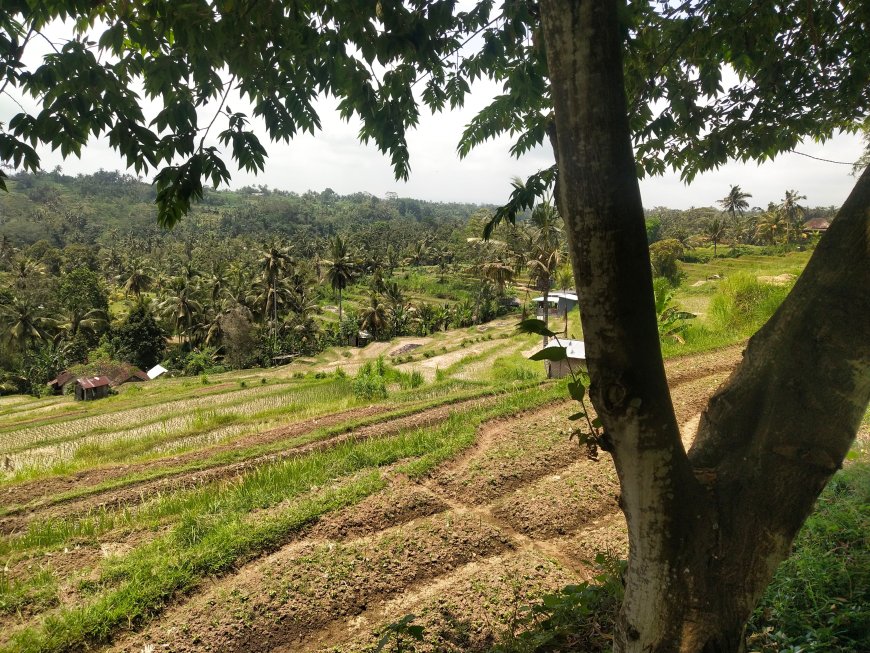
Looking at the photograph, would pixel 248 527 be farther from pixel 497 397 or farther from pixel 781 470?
pixel 497 397

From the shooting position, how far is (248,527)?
585cm

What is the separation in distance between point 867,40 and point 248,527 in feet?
24.2

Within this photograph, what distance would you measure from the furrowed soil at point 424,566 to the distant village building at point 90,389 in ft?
98.3

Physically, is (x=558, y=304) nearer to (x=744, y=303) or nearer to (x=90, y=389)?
(x=744, y=303)

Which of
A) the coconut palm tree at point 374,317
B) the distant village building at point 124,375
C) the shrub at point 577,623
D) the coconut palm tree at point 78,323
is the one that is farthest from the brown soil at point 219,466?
the coconut palm tree at point 78,323

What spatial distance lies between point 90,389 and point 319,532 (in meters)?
30.6

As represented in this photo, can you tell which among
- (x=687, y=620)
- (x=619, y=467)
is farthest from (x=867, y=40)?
(x=687, y=620)

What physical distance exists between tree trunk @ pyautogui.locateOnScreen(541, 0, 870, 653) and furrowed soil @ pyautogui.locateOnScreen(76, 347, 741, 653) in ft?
6.47

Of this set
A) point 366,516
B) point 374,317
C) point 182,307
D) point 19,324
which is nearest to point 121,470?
point 366,516

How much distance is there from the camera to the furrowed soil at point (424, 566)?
160 inches

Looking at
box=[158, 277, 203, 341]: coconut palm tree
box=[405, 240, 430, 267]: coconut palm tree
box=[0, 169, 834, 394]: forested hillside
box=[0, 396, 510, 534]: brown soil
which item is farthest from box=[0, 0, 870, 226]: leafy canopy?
box=[405, 240, 430, 267]: coconut palm tree

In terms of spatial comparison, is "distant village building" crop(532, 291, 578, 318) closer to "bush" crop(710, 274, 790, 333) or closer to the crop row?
"bush" crop(710, 274, 790, 333)

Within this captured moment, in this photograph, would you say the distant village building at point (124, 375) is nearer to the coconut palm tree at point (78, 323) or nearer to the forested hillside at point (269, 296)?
the forested hillside at point (269, 296)

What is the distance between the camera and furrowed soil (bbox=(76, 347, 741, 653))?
13.4ft
